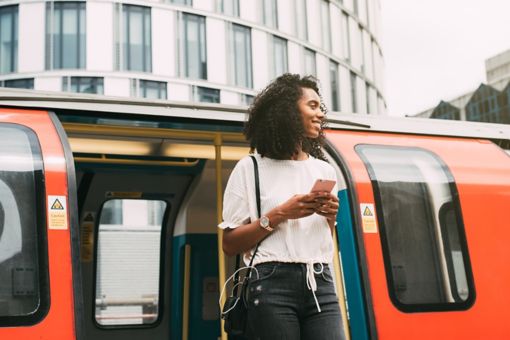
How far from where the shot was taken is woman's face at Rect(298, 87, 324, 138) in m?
2.90

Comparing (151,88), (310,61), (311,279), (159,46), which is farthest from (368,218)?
(310,61)

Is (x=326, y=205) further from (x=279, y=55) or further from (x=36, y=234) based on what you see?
(x=279, y=55)

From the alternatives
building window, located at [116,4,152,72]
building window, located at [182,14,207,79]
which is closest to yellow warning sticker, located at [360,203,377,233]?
building window, located at [116,4,152,72]

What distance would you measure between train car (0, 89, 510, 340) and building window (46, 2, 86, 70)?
18.9 meters

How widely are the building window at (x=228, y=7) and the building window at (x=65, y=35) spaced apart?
5013 millimetres

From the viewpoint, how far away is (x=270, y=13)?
89.7ft

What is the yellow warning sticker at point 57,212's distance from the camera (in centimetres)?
340

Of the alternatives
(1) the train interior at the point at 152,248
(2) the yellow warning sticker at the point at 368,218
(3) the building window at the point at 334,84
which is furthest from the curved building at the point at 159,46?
(2) the yellow warning sticker at the point at 368,218

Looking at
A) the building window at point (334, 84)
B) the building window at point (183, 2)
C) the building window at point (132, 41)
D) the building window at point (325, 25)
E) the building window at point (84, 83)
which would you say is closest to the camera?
the building window at point (84, 83)

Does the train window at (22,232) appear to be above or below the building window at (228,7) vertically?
below

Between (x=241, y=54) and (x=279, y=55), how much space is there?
1.78 m

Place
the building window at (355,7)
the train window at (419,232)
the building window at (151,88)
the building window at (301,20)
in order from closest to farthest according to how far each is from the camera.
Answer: the train window at (419,232) → the building window at (151,88) → the building window at (301,20) → the building window at (355,7)

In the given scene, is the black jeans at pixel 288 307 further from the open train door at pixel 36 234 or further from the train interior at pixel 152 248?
the train interior at pixel 152 248

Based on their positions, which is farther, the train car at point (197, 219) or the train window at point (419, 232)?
the train window at point (419, 232)
